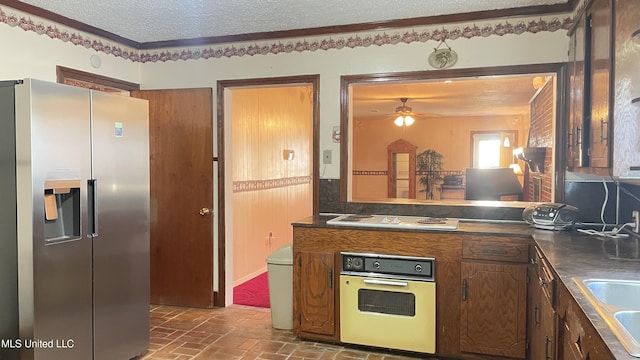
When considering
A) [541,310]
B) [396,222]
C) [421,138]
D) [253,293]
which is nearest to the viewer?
[541,310]

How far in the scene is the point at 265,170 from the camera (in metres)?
5.27

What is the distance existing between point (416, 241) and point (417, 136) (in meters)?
6.76

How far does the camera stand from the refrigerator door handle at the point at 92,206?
2.52 m

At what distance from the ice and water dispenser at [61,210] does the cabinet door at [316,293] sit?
146 centimetres

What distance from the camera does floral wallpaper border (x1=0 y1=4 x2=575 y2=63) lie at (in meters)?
3.14

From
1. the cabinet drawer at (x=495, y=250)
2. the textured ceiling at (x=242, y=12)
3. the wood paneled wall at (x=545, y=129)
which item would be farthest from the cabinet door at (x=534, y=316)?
the textured ceiling at (x=242, y=12)

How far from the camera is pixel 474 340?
287cm

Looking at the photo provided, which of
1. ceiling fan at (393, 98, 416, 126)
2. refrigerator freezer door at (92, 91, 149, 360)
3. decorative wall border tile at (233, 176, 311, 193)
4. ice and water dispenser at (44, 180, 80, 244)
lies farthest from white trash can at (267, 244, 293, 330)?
ceiling fan at (393, 98, 416, 126)

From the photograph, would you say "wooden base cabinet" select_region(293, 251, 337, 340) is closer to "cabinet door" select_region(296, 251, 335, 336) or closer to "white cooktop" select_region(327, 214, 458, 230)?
"cabinet door" select_region(296, 251, 335, 336)

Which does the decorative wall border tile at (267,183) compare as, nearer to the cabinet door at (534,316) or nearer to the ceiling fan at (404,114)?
the ceiling fan at (404,114)

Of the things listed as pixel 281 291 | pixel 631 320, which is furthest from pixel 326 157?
pixel 631 320

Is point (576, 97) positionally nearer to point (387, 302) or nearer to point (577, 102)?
point (577, 102)

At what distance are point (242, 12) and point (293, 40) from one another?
1.90 feet

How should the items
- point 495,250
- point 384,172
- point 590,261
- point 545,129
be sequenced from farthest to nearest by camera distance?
point 384,172 < point 545,129 < point 495,250 < point 590,261
